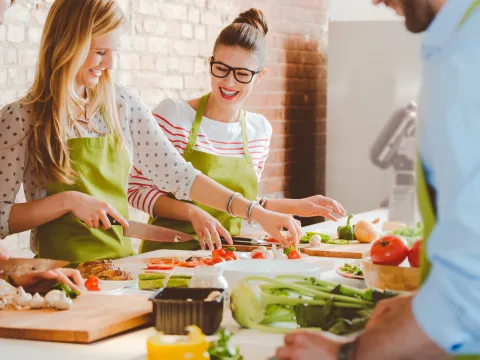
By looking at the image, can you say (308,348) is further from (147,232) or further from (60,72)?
(60,72)

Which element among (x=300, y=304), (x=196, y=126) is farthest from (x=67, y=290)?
(x=196, y=126)

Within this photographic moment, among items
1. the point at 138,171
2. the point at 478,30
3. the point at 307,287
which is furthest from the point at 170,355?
the point at 138,171

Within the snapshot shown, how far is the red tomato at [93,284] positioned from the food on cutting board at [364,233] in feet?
4.62

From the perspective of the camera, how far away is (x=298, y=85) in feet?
22.5

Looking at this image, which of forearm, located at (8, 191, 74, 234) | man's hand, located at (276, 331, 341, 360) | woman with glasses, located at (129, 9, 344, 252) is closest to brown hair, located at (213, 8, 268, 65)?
woman with glasses, located at (129, 9, 344, 252)

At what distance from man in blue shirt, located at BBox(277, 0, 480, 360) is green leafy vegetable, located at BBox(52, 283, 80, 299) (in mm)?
1025

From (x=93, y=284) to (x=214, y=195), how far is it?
995 mm

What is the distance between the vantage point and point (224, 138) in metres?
3.70

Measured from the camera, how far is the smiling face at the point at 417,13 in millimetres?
1161

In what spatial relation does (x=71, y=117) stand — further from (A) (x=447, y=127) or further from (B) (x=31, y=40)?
(A) (x=447, y=127)

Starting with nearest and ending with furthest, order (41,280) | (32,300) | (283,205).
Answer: (32,300) < (41,280) < (283,205)

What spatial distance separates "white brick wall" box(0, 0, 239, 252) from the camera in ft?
12.8

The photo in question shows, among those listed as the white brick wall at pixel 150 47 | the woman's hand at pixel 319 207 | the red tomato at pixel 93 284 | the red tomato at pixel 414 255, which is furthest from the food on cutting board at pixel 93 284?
the white brick wall at pixel 150 47

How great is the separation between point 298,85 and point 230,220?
136 inches
